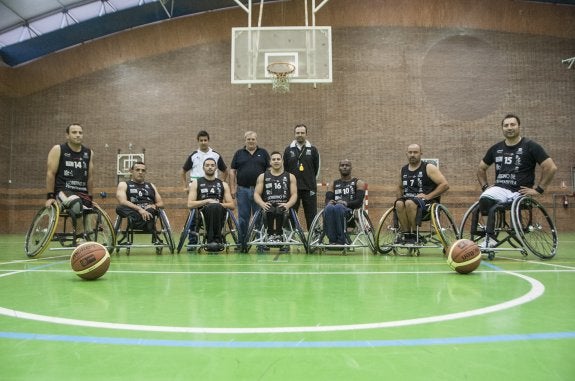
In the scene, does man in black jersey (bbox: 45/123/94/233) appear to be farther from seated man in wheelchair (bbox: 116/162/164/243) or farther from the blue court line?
the blue court line

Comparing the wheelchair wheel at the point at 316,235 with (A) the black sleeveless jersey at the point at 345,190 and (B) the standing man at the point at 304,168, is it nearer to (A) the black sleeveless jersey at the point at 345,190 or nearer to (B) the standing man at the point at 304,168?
(B) the standing man at the point at 304,168

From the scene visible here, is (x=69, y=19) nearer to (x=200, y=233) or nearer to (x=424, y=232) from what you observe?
(x=200, y=233)

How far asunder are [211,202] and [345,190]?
4.85ft

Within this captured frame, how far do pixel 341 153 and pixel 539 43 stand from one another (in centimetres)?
576

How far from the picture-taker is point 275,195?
475 cm

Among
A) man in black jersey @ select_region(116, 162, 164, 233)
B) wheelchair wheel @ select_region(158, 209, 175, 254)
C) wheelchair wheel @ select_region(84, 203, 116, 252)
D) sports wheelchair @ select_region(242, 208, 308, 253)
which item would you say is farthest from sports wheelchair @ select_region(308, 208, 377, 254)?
wheelchair wheel @ select_region(84, 203, 116, 252)

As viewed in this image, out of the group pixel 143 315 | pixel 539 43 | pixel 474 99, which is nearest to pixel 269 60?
pixel 474 99

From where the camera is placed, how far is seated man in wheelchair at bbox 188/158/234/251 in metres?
4.50

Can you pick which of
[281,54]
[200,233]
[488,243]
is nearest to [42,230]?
[200,233]

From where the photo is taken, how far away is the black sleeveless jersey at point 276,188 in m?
4.75

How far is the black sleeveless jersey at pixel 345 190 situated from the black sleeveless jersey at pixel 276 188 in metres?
0.55

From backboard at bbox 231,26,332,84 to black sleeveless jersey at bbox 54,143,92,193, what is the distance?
157 inches

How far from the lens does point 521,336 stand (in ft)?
4.56

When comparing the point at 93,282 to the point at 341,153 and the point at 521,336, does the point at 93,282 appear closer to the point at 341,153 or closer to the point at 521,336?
the point at 521,336
